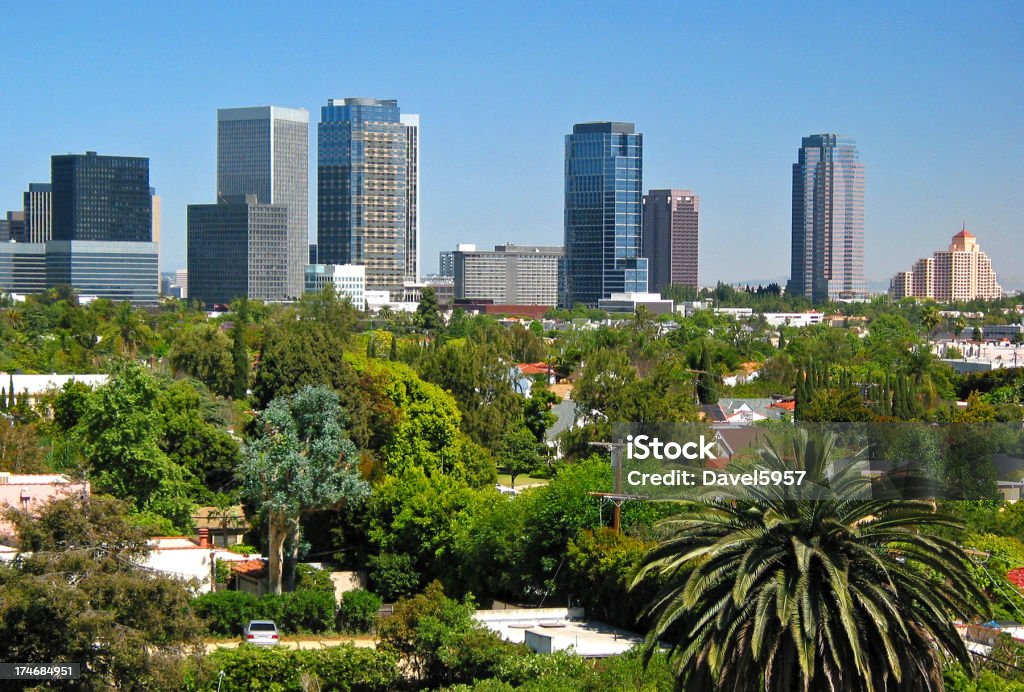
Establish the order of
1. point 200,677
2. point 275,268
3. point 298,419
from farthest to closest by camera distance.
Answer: point 275,268
point 298,419
point 200,677

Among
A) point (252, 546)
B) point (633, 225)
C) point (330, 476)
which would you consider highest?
point (633, 225)

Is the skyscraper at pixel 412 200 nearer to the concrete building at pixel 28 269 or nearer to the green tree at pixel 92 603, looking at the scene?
the concrete building at pixel 28 269

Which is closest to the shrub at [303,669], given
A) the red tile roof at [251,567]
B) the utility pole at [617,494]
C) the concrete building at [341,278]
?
the utility pole at [617,494]

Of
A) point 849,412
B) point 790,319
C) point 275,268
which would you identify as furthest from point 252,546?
point 275,268

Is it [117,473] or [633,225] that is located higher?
[633,225]

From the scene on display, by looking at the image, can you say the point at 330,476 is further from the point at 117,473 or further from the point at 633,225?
the point at 633,225

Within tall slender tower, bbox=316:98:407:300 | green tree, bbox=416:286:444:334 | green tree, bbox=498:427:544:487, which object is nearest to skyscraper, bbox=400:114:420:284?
tall slender tower, bbox=316:98:407:300
